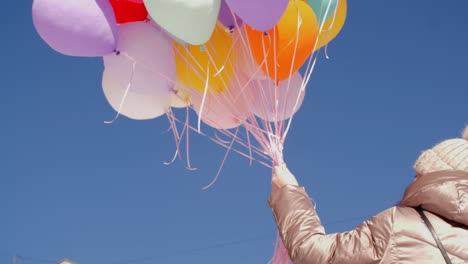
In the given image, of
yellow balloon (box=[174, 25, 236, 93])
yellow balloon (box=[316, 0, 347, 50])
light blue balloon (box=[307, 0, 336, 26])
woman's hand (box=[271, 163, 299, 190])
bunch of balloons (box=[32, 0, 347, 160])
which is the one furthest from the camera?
yellow balloon (box=[316, 0, 347, 50])

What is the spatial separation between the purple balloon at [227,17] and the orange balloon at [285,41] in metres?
0.09

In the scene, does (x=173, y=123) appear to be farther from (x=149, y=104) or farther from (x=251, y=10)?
(x=251, y=10)

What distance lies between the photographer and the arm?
1718 mm

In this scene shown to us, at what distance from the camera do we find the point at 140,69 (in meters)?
3.96

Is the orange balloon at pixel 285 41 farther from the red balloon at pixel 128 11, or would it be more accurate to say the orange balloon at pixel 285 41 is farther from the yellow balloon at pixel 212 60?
the red balloon at pixel 128 11

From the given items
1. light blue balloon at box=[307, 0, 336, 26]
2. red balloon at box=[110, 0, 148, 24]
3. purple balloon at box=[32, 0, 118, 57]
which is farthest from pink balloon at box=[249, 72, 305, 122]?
purple balloon at box=[32, 0, 118, 57]

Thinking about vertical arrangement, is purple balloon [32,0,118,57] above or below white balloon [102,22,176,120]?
above

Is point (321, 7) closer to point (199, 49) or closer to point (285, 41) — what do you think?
point (285, 41)

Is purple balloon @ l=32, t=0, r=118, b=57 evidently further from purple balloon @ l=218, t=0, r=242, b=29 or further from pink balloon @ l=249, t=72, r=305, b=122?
pink balloon @ l=249, t=72, r=305, b=122

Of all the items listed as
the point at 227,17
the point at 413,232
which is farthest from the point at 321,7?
the point at 413,232

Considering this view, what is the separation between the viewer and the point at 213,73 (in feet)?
13.4

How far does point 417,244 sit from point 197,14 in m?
2.29

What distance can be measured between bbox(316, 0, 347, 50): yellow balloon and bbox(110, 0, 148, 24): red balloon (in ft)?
4.42

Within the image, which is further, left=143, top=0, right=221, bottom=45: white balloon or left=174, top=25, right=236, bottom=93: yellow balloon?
left=174, top=25, right=236, bottom=93: yellow balloon
